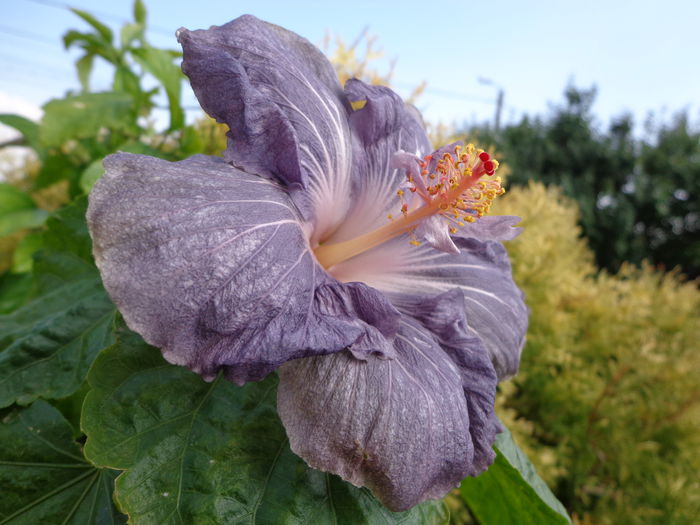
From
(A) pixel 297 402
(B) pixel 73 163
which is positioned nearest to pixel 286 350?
(A) pixel 297 402

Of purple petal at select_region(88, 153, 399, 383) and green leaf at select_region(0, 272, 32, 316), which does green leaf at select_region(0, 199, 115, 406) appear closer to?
purple petal at select_region(88, 153, 399, 383)

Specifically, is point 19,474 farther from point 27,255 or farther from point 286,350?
point 27,255

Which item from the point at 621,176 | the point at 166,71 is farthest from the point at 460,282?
the point at 621,176

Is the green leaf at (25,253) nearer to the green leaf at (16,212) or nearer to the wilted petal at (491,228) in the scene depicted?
the green leaf at (16,212)

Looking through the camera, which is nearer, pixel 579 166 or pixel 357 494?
pixel 357 494

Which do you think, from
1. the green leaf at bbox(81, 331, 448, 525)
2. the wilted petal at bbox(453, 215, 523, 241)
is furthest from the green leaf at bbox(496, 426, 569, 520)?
the wilted petal at bbox(453, 215, 523, 241)

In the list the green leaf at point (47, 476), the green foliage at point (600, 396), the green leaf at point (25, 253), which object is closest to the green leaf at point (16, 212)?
the green leaf at point (25, 253)
